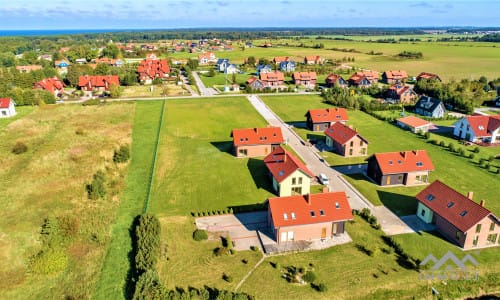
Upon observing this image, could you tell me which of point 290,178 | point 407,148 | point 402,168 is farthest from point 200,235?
point 407,148

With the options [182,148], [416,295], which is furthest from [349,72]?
[416,295]

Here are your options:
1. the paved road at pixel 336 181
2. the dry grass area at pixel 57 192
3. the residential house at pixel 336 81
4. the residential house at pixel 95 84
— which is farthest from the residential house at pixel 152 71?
the paved road at pixel 336 181

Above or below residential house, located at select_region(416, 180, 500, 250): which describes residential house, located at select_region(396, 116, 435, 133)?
above

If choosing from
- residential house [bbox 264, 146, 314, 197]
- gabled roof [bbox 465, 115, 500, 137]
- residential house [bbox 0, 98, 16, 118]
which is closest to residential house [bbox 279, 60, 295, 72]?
gabled roof [bbox 465, 115, 500, 137]

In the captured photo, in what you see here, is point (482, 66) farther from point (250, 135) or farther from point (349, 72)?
point (250, 135)

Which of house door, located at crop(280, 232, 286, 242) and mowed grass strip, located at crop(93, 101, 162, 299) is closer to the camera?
mowed grass strip, located at crop(93, 101, 162, 299)

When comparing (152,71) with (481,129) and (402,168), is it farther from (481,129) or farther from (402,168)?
(481,129)

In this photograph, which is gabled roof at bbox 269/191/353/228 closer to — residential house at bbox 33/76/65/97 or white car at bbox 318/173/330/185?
white car at bbox 318/173/330/185
